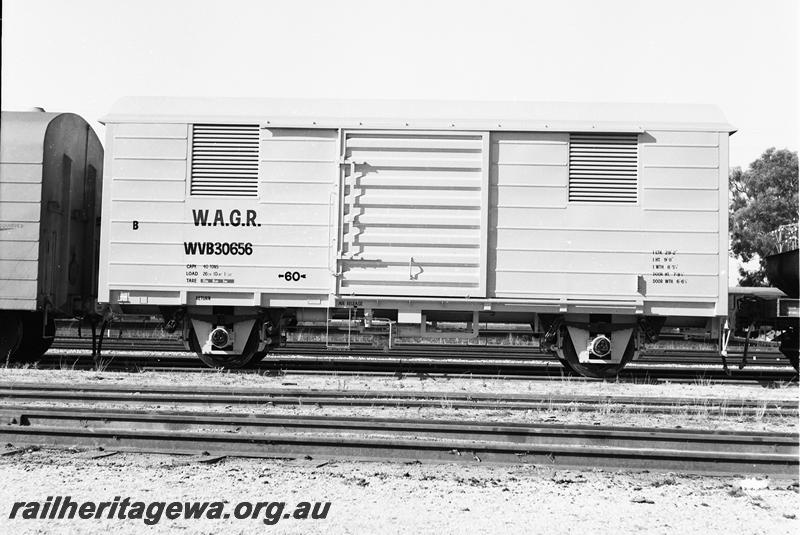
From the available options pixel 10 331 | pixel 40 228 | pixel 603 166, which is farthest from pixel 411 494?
pixel 10 331

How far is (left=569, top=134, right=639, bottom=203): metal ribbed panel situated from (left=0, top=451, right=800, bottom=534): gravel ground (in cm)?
557

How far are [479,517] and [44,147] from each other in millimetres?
9196

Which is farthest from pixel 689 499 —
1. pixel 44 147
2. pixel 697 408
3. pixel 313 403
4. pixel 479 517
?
pixel 44 147

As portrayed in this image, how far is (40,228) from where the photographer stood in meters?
10.3

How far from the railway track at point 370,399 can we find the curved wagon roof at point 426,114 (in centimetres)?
402

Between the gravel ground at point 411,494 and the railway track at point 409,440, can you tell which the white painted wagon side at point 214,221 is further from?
the gravel ground at point 411,494

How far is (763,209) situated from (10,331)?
25.5 m

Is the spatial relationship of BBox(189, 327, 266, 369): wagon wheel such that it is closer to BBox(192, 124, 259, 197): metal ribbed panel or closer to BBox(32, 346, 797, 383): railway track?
BBox(32, 346, 797, 383): railway track

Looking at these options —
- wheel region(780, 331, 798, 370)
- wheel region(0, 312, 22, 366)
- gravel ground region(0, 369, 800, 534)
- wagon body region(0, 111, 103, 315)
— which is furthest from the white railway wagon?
gravel ground region(0, 369, 800, 534)

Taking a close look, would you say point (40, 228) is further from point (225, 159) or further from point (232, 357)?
point (232, 357)

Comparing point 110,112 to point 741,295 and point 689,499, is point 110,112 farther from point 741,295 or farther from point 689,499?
point 741,295

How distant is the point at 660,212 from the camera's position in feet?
32.7

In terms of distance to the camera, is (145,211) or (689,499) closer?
(689,499)

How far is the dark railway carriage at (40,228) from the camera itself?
10.3m
